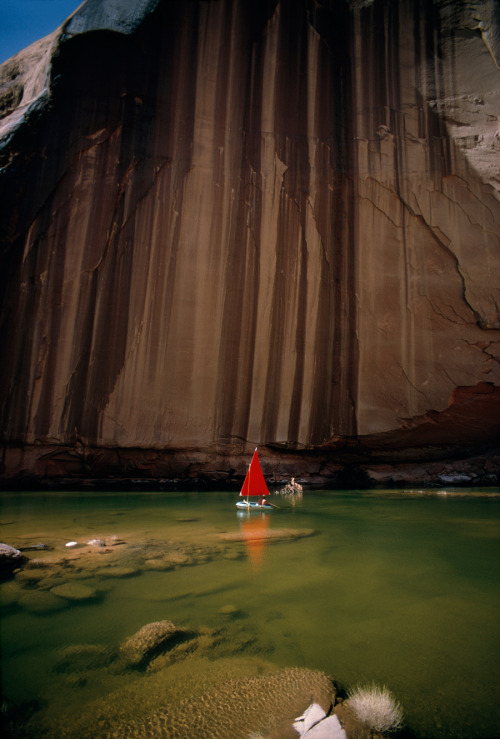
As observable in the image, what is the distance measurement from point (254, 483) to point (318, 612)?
503 centimetres

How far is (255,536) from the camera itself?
4766mm

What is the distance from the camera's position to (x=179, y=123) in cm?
1116

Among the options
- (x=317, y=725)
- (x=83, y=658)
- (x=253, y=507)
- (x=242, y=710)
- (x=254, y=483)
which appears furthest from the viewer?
(x=254, y=483)

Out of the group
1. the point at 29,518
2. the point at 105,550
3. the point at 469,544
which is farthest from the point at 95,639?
the point at 29,518

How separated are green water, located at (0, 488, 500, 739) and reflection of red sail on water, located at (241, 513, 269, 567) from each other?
0.12 ft

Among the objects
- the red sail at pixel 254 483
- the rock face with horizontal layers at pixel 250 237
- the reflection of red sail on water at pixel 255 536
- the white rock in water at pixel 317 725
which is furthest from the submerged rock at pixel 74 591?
the rock face with horizontal layers at pixel 250 237

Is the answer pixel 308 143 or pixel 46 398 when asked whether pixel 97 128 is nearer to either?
pixel 308 143

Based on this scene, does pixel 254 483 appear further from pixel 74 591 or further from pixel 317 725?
pixel 317 725

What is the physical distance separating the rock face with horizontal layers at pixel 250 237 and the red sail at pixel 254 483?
2.81 m

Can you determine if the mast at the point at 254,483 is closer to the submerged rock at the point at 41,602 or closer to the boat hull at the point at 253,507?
the boat hull at the point at 253,507

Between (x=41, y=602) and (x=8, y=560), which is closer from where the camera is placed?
(x=41, y=602)

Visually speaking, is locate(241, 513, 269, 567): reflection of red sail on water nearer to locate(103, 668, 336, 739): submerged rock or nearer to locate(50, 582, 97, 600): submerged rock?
locate(50, 582, 97, 600): submerged rock

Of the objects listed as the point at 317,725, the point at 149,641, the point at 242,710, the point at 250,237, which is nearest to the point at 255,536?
the point at 149,641

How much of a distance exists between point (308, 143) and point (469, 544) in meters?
10.3
